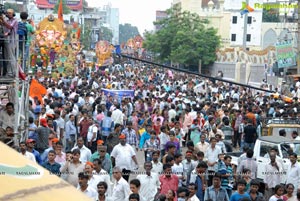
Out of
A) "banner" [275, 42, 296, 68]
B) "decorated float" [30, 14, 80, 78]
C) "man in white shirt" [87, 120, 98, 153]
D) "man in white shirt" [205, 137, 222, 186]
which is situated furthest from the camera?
"banner" [275, 42, 296, 68]

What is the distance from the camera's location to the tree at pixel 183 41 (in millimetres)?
56406

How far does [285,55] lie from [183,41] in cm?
2210

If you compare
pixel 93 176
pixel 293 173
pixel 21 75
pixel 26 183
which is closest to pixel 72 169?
pixel 93 176

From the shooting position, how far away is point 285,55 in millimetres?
35719

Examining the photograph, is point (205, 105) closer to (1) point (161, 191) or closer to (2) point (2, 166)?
(1) point (161, 191)

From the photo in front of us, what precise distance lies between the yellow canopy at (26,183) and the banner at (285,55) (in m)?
32.8

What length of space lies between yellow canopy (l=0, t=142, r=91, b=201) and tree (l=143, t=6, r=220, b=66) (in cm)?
5257

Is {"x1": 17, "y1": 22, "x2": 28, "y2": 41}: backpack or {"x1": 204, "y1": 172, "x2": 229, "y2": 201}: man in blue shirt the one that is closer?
{"x1": 204, "y1": 172, "x2": 229, "y2": 201}: man in blue shirt

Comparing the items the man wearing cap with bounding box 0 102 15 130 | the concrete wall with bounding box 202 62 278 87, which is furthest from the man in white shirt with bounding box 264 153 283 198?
the concrete wall with bounding box 202 62 278 87

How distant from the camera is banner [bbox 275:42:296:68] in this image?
3547 cm

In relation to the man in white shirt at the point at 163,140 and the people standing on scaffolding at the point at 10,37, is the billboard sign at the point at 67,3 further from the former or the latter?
the people standing on scaffolding at the point at 10,37

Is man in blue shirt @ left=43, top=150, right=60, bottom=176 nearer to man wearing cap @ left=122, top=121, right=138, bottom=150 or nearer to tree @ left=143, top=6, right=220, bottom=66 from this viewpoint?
man wearing cap @ left=122, top=121, right=138, bottom=150

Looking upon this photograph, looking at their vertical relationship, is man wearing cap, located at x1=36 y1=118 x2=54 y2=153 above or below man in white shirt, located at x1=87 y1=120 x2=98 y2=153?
above

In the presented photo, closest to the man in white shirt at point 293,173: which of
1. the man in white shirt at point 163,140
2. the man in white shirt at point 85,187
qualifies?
the man in white shirt at point 163,140
